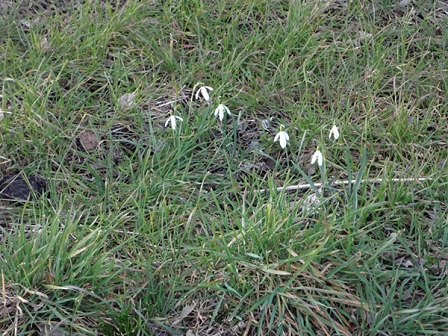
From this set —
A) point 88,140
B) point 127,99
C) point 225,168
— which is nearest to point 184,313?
point 225,168

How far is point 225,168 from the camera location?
3371mm

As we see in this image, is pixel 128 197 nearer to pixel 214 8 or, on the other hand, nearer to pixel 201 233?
pixel 201 233

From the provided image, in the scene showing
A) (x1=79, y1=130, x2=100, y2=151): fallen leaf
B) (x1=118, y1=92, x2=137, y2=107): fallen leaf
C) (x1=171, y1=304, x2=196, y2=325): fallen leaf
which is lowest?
(x1=171, y1=304, x2=196, y2=325): fallen leaf

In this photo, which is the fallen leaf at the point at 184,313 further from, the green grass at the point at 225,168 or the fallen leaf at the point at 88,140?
the fallen leaf at the point at 88,140

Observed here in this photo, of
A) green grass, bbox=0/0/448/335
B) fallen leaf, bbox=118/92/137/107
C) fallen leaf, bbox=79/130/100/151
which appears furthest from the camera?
fallen leaf, bbox=118/92/137/107

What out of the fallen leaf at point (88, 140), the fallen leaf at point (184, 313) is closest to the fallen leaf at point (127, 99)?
the fallen leaf at point (88, 140)

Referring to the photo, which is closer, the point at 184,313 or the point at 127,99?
the point at 184,313

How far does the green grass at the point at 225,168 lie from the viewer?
2578 mm

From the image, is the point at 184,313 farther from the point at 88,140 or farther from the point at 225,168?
the point at 88,140

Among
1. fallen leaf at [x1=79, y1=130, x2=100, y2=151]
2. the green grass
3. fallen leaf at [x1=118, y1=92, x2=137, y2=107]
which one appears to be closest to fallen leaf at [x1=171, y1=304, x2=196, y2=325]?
the green grass

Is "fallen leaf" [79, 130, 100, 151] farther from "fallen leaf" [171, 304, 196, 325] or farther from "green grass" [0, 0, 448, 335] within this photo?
→ "fallen leaf" [171, 304, 196, 325]

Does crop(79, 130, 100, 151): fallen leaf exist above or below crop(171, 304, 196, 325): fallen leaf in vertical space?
above

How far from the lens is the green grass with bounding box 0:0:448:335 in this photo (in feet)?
8.46

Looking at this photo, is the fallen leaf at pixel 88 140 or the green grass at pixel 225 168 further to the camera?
the fallen leaf at pixel 88 140
